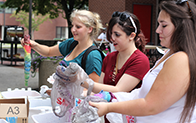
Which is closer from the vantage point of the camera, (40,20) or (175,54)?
(175,54)

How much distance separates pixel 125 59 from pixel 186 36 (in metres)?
0.89

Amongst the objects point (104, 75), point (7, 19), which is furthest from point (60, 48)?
point (7, 19)

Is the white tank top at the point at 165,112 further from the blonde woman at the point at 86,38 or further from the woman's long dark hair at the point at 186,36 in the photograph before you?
the blonde woman at the point at 86,38

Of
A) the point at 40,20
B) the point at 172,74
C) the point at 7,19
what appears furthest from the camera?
the point at 7,19

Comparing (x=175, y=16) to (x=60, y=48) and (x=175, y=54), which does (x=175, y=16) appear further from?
(x=60, y=48)

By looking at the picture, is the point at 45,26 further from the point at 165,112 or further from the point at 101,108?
the point at 165,112

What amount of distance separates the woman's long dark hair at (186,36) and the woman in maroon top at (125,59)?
2.22ft

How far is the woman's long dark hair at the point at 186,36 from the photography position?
4.51ft

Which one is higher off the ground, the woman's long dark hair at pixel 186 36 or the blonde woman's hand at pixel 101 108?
the woman's long dark hair at pixel 186 36

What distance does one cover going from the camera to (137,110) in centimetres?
141

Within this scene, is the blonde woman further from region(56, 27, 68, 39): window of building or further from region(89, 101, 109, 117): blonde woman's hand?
region(56, 27, 68, 39): window of building

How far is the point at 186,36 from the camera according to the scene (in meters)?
1.39

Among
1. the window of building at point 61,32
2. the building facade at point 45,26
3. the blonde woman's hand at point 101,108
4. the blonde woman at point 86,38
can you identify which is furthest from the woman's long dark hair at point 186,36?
the window of building at point 61,32

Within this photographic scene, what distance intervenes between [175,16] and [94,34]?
1.75 m
